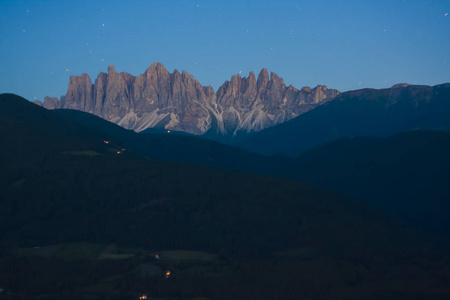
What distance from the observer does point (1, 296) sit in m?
140

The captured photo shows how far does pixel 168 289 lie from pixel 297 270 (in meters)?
45.2

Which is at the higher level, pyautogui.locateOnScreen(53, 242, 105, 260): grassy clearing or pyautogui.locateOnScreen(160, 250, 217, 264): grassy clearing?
pyautogui.locateOnScreen(53, 242, 105, 260): grassy clearing

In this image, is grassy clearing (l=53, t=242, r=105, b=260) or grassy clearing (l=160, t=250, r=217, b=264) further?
grassy clearing (l=53, t=242, r=105, b=260)

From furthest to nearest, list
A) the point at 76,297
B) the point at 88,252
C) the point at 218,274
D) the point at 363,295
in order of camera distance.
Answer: the point at 88,252 < the point at 218,274 < the point at 363,295 < the point at 76,297

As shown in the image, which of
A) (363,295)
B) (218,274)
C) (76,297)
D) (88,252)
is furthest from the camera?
(88,252)

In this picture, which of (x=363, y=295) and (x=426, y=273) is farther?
(x=426, y=273)

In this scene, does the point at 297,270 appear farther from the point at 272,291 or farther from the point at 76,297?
the point at 76,297

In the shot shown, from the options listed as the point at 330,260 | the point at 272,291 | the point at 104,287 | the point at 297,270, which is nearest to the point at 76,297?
the point at 104,287

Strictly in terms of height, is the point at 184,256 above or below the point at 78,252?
below

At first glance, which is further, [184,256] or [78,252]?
[78,252]

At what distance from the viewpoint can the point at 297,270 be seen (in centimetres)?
17250

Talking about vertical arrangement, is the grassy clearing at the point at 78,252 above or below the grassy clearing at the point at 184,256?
above

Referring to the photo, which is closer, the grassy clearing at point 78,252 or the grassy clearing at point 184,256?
the grassy clearing at point 184,256

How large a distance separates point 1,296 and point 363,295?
3636 inches
